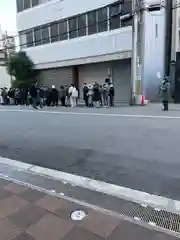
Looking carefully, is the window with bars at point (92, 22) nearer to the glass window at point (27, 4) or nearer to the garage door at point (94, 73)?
the garage door at point (94, 73)

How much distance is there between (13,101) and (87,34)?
28.4 ft

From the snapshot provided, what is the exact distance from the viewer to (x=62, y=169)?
16.8 ft

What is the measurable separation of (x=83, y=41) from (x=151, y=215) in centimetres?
1923

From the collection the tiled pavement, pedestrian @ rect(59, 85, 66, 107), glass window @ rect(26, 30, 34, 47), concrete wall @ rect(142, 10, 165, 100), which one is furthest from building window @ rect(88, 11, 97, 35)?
the tiled pavement

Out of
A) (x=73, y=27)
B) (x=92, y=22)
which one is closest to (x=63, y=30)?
(x=73, y=27)

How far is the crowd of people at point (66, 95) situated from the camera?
16719mm

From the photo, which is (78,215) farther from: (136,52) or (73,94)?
(73,94)

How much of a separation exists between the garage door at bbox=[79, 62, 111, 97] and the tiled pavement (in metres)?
17.6

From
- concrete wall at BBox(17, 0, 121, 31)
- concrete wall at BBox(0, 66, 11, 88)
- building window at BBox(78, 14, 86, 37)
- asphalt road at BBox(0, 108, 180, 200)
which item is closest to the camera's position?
asphalt road at BBox(0, 108, 180, 200)

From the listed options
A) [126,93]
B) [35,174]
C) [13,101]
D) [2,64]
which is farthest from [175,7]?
[2,64]

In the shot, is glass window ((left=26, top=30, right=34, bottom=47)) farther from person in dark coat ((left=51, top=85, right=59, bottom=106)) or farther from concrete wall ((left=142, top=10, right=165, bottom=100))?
concrete wall ((left=142, top=10, right=165, bottom=100))

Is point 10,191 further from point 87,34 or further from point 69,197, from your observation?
point 87,34

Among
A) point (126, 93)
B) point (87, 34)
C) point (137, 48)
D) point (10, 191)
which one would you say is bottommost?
point (10, 191)

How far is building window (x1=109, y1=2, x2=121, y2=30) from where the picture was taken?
18495 mm
